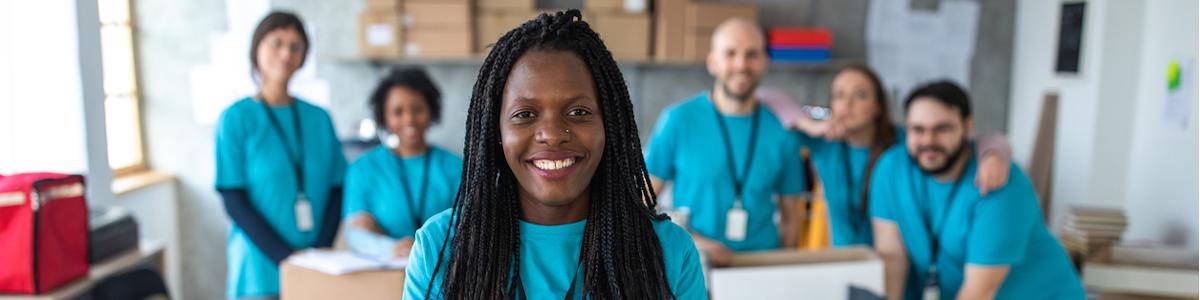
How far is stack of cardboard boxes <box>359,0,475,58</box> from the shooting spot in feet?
13.6

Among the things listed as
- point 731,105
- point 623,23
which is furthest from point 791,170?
point 623,23

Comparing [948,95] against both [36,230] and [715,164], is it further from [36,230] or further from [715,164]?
[36,230]

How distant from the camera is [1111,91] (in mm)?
3398

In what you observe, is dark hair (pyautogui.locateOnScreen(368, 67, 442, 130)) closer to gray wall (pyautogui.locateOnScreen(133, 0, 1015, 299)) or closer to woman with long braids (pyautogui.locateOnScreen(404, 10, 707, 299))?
woman with long braids (pyautogui.locateOnScreen(404, 10, 707, 299))

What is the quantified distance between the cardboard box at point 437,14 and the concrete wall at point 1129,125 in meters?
3.10

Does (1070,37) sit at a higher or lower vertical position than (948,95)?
higher

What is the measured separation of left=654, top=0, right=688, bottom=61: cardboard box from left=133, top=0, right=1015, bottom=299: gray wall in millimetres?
400

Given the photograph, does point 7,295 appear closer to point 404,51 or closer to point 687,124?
point 687,124

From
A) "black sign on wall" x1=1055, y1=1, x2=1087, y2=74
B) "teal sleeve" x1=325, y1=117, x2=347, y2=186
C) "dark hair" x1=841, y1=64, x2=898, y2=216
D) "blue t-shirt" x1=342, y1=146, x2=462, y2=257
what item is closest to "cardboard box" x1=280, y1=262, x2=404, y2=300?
"blue t-shirt" x1=342, y1=146, x2=462, y2=257

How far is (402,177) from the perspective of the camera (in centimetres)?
214

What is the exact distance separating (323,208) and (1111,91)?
3.36m

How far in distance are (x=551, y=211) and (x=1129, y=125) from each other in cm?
331

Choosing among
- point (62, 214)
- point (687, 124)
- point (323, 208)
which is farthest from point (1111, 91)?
point (62, 214)

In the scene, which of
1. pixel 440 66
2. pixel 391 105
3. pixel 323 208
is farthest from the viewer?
pixel 440 66
